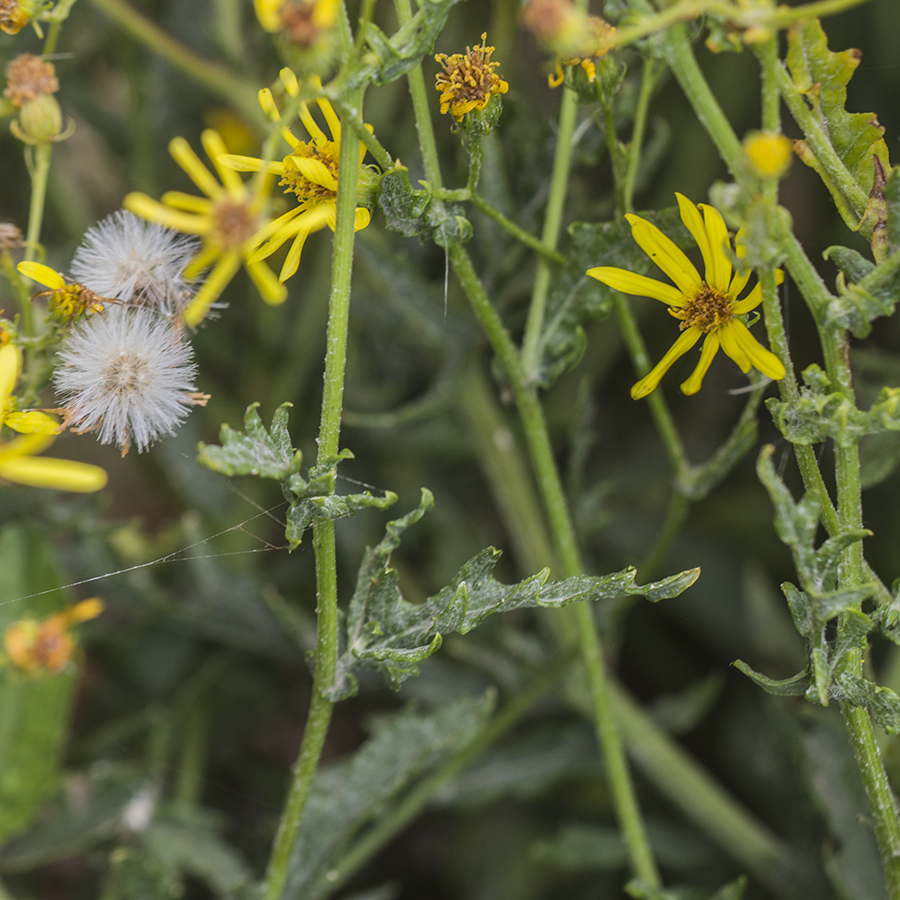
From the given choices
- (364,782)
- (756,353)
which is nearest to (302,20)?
(756,353)

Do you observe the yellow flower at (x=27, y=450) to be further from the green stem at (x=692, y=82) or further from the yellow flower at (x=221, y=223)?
the green stem at (x=692, y=82)

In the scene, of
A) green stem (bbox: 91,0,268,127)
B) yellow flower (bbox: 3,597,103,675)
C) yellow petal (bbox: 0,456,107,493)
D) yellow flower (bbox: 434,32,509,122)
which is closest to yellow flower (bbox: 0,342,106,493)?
yellow petal (bbox: 0,456,107,493)

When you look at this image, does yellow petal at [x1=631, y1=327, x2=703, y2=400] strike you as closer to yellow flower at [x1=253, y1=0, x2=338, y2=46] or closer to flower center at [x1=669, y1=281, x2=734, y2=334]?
flower center at [x1=669, y1=281, x2=734, y2=334]

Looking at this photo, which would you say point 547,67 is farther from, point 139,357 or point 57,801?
point 57,801

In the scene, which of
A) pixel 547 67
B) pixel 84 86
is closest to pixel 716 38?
pixel 547 67

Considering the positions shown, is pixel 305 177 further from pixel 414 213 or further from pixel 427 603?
pixel 427 603
